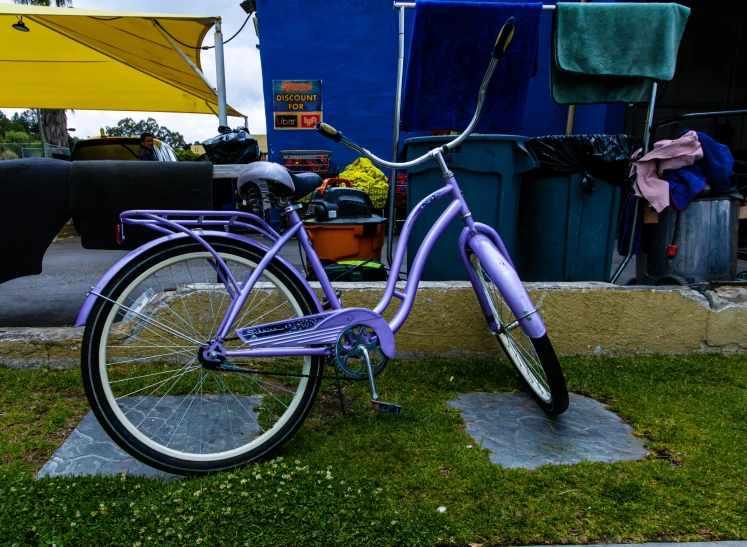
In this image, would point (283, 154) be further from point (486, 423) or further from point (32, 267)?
point (486, 423)

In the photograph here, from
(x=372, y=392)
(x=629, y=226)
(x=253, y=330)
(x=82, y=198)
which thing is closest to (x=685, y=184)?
(x=629, y=226)

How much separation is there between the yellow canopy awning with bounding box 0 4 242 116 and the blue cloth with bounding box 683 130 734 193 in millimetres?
6555

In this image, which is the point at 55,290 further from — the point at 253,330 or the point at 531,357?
the point at 531,357

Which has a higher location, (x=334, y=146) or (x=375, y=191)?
(x=334, y=146)

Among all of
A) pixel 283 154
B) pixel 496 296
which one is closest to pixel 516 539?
pixel 496 296

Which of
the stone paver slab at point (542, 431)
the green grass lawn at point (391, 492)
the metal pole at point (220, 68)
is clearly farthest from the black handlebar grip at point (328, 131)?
the metal pole at point (220, 68)

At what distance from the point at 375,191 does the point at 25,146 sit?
15.6 meters

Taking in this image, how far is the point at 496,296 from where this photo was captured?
9.04ft

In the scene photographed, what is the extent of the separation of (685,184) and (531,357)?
1.78 meters

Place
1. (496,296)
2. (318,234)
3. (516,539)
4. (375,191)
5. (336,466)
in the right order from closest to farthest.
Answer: (516,539) → (336,466) → (496,296) → (318,234) → (375,191)

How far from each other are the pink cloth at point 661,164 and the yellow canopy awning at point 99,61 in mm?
6309

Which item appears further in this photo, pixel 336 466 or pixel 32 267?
pixel 32 267

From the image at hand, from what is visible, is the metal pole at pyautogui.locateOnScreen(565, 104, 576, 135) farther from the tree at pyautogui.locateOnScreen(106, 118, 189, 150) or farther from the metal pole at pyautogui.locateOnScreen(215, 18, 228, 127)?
the tree at pyautogui.locateOnScreen(106, 118, 189, 150)

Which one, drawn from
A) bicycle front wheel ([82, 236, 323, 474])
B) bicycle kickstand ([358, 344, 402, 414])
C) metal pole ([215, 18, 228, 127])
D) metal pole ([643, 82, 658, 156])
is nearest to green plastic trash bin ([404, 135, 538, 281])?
metal pole ([643, 82, 658, 156])
